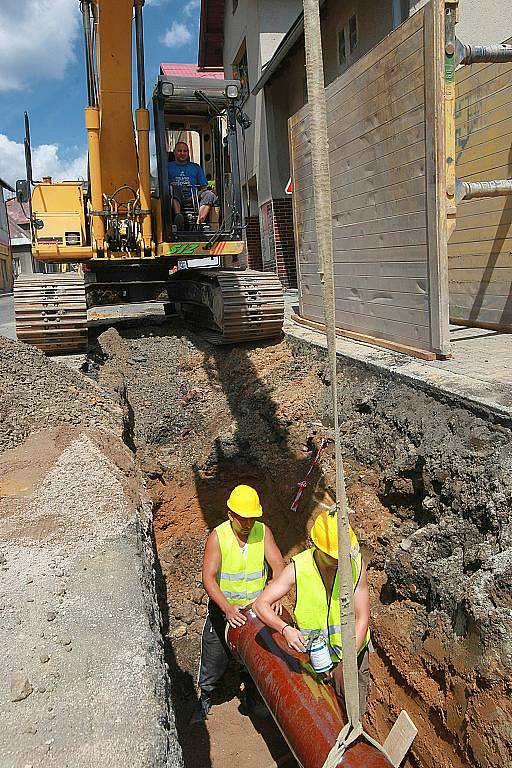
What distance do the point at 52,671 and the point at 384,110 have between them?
565cm

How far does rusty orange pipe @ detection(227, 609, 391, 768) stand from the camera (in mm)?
2730

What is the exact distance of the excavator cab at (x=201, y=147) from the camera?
8.44 meters

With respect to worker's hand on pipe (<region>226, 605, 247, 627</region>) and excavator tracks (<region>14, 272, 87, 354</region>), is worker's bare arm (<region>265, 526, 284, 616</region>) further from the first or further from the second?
excavator tracks (<region>14, 272, 87, 354</region>)

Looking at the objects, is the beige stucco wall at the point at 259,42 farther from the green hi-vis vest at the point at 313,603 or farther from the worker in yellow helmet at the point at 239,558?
the green hi-vis vest at the point at 313,603

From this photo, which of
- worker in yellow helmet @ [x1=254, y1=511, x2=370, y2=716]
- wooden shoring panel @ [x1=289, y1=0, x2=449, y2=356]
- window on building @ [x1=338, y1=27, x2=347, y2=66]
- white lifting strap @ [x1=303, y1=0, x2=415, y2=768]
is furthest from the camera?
window on building @ [x1=338, y1=27, x2=347, y2=66]

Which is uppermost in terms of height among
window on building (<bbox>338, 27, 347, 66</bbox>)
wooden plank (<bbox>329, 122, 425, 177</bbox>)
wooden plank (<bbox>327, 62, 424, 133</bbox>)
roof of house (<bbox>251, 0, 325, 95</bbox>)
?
roof of house (<bbox>251, 0, 325, 95</bbox>)

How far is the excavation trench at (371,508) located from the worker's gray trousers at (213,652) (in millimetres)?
280

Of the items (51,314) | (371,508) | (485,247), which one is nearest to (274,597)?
(371,508)

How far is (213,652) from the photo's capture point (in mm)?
4332

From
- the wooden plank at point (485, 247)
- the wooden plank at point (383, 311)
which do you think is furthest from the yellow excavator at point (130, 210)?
the wooden plank at point (485, 247)

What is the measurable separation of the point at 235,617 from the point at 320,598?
82 cm

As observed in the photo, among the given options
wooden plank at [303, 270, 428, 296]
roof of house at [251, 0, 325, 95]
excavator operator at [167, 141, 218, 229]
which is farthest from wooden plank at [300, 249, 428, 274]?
roof of house at [251, 0, 325, 95]

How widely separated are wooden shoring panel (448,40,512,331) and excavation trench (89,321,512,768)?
6.43ft

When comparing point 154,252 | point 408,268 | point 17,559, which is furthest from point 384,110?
point 17,559
